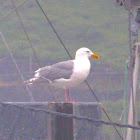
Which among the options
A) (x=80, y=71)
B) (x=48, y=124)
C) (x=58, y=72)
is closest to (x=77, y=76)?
(x=80, y=71)

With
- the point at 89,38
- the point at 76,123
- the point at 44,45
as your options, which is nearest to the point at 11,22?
the point at 44,45

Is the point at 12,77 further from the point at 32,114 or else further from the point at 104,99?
the point at 32,114

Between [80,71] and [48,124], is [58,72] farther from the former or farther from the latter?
[48,124]

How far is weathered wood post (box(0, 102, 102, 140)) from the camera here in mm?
4215

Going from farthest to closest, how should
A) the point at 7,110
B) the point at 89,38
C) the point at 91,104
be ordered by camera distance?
the point at 89,38 → the point at 91,104 → the point at 7,110

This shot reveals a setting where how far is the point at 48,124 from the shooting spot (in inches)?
170

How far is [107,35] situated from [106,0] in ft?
3.31

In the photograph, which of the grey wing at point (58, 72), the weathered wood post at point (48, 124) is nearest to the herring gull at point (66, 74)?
the grey wing at point (58, 72)

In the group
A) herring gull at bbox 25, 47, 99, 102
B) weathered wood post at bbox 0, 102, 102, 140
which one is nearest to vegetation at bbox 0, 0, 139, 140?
herring gull at bbox 25, 47, 99, 102

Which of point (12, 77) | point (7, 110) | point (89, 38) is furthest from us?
point (89, 38)

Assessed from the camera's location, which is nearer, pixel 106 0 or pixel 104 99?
pixel 104 99

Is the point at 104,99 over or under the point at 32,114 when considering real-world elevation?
under

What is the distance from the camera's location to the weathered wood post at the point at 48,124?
4215 millimetres

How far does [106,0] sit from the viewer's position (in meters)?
16.7
